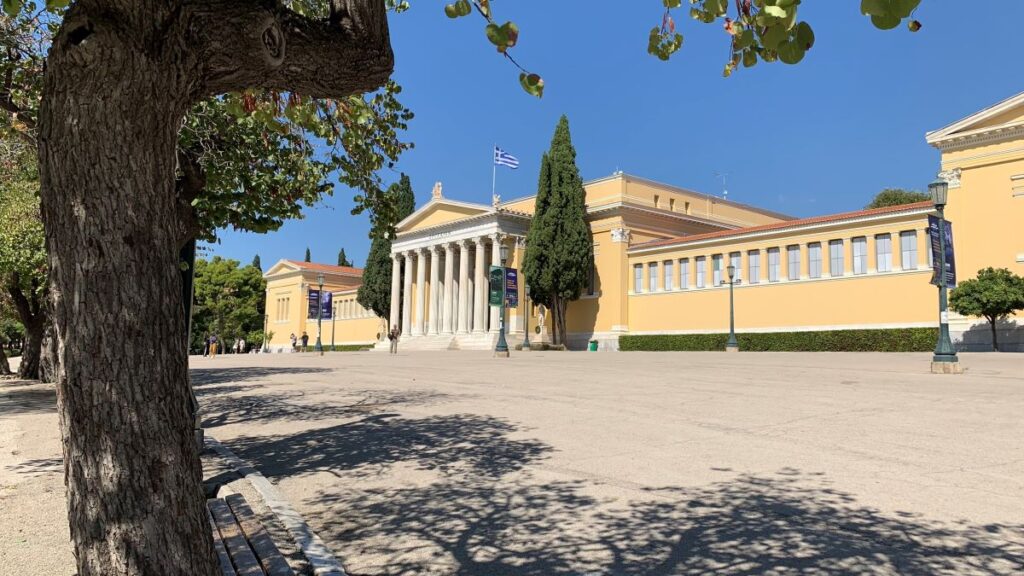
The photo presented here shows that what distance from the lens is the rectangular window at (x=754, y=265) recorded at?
3609 cm

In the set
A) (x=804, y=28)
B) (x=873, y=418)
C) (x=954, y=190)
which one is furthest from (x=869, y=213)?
(x=804, y=28)

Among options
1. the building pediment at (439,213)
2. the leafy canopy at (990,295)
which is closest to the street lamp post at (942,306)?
the leafy canopy at (990,295)

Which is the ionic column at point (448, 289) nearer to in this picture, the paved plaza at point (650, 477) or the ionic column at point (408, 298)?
the ionic column at point (408, 298)

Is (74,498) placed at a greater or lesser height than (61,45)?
lesser

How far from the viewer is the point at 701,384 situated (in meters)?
13.1

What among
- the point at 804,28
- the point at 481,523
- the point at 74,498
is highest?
the point at 804,28

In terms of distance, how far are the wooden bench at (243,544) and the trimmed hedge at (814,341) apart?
30096mm

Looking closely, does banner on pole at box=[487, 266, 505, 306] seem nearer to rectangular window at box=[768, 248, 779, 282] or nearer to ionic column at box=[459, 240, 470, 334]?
ionic column at box=[459, 240, 470, 334]

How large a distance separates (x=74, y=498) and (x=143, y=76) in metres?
1.56

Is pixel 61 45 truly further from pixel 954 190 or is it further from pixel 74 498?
pixel 954 190

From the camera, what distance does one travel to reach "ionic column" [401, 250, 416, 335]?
5284cm

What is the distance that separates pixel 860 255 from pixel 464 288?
2579 cm

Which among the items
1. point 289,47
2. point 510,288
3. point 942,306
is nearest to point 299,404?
point 289,47

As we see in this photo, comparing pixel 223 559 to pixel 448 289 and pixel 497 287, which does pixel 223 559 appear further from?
pixel 448 289
